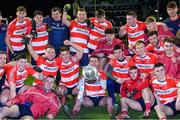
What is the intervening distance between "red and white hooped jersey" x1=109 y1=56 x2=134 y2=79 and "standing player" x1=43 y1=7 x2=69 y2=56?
47.6 inches

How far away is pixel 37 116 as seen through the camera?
4.79m

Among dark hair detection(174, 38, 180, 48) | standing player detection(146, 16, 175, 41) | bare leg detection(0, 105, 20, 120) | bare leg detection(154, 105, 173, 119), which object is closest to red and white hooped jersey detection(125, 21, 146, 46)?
standing player detection(146, 16, 175, 41)

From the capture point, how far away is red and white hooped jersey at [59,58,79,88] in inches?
230

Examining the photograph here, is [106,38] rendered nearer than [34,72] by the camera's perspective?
No

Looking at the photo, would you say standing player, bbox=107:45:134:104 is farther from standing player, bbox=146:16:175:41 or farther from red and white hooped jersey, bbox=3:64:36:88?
red and white hooped jersey, bbox=3:64:36:88

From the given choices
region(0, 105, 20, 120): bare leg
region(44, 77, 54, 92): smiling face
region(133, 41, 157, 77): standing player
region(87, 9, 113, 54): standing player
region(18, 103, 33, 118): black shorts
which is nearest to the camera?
region(0, 105, 20, 120): bare leg

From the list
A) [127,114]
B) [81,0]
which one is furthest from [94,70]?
[81,0]

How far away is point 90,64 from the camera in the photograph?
5.54 meters

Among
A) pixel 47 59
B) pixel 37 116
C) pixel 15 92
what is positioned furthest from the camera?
pixel 47 59

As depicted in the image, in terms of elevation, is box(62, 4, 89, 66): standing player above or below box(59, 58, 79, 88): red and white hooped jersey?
above

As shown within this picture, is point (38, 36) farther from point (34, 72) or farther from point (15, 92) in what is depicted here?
point (15, 92)

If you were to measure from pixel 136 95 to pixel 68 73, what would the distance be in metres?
1.26

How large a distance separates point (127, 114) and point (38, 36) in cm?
241

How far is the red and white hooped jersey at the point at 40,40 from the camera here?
6.53 m
